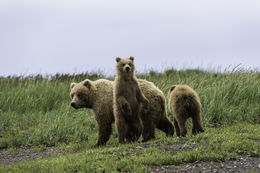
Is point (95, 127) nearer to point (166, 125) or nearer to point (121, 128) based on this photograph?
point (166, 125)

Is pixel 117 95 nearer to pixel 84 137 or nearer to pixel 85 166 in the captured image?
pixel 85 166

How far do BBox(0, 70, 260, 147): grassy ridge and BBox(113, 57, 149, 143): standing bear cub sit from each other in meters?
1.45

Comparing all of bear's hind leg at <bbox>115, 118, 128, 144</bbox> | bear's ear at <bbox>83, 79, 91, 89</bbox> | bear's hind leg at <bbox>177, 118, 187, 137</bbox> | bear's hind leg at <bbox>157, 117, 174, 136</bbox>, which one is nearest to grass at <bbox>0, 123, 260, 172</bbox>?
bear's hind leg at <bbox>177, 118, 187, 137</bbox>

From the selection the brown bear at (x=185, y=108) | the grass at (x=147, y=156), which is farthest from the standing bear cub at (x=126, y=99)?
the grass at (x=147, y=156)

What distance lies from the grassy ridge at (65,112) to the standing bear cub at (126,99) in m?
1.45

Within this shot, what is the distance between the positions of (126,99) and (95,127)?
4300 millimetres

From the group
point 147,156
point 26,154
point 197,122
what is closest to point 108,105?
point 197,122

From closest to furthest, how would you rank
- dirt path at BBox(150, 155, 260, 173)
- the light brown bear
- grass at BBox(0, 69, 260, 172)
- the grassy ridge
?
dirt path at BBox(150, 155, 260, 173)
grass at BBox(0, 69, 260, 172)
the light brown bear
the grassy ridge

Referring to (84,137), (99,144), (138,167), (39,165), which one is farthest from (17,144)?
Result: (138,167)

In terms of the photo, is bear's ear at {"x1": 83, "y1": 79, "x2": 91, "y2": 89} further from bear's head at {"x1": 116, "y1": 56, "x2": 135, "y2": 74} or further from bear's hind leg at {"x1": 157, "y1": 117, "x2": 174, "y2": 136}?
bear's hind leg at {"x1": 157, "y1": 117, "x2": 174, "y2": 136}

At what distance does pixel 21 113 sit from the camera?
595 inches

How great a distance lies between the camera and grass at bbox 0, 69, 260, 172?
680cm

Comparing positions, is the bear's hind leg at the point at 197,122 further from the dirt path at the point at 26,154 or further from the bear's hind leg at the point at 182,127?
the dirt path at the point at 26,154

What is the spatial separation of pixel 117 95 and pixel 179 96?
141 cm
